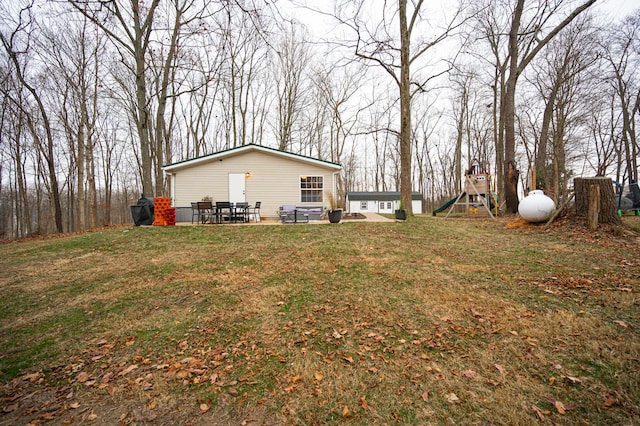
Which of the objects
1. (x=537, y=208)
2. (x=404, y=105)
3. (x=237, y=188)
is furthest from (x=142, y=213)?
(x=537, y=208)

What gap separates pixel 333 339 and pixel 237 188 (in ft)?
36.2

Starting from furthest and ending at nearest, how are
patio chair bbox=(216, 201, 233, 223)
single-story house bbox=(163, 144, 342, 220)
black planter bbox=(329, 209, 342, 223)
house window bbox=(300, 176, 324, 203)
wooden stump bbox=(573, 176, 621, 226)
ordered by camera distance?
house window bbox=(300, 176, 324, 203)
single-story house bbox=(163, 144, 342, 220)
patio chair bbox=(216, 201, 233, 223)
black planter bbox=(329, 209, 342, 223)
wooden stump bbox=(573, 176, 621, 226)

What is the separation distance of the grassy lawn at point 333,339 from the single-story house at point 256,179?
24.5 ft

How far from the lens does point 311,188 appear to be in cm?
1322

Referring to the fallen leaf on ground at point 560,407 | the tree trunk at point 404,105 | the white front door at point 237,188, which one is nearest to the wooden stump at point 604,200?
the tree trunk at point 404,105

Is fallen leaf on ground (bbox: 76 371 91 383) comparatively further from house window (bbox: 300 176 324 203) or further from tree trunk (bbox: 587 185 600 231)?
house window (bbox: 300 176 324 203)

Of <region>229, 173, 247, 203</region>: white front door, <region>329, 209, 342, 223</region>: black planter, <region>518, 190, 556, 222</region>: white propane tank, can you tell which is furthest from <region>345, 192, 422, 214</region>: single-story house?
<region>518, 190, 556, 222</region>: white propane tank

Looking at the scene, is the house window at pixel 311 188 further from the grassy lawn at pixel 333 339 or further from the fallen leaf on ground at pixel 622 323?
the fallen leaf on ground at pixel 622 323

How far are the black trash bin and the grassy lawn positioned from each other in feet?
15.0

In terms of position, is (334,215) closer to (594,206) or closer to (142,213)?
(594,206)

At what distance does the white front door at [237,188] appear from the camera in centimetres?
1278

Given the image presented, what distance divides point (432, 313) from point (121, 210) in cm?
4025

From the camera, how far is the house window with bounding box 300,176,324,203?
43.2 ft

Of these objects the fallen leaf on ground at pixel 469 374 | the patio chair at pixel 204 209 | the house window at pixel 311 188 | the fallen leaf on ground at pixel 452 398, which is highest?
the house window at pixel 311 188
